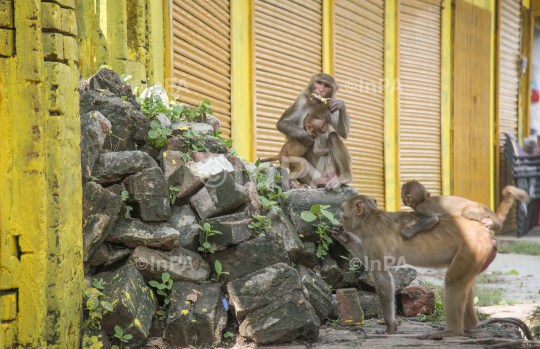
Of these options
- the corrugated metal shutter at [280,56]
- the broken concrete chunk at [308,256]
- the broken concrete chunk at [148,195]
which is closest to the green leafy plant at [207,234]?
the broken concrete chunk at [148,195]

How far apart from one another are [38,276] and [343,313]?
228cm

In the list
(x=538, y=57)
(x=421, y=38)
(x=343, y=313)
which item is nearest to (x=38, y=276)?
(x=343, y=313)

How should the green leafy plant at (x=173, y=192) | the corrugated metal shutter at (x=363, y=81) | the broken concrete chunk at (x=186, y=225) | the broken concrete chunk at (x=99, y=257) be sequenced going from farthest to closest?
the corrugated metal shutter at (x=363, y=81) → the green leafy plant at (x=173, y=192) → the broken concrete chunk at (x=186, y=225) → the broken concrete chunk at (x=99, y=257)

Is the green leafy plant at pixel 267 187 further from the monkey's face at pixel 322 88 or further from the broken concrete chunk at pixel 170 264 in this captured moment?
the monkey's face at pixel 322 88

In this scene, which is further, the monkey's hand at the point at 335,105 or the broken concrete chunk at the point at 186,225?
the monkey's hand at the point at 335,105

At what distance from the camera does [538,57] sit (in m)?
15.6

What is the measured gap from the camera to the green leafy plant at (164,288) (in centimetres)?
350

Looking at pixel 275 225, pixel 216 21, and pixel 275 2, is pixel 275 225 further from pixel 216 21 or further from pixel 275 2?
pixel 275 2

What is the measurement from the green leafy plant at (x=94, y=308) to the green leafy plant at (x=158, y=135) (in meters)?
1.31

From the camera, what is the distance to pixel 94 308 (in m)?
3.12

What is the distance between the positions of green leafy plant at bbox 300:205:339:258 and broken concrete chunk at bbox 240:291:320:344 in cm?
91

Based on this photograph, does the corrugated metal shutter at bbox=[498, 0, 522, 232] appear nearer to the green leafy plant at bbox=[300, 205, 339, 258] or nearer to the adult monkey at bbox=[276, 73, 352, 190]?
the adult monkey at bbox=[276, 73, 352, 190]

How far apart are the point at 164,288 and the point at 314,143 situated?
2.43 meters

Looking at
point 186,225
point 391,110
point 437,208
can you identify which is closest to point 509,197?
point 437,208
